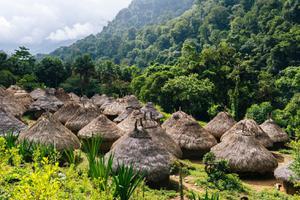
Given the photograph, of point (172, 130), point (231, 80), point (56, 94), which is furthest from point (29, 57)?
point (172, 130)

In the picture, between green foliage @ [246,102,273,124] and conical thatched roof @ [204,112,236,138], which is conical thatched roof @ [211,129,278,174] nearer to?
conical thatched roof @ [204,112,236,138]

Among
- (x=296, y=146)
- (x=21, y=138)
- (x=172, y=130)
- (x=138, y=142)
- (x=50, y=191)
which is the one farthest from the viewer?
(x=172, y=130)

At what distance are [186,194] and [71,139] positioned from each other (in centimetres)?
523

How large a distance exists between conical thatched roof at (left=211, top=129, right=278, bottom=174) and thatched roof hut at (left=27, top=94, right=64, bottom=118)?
14069mm

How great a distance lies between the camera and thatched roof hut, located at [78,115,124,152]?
15438 millimetres

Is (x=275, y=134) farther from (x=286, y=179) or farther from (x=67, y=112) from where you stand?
(x=67, y=112)

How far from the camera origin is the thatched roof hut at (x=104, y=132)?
50.6ft

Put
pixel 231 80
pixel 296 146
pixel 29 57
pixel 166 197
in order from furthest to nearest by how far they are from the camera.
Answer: pixel 29 57, pixel 231 80, pixel 166 197, pixel 296 146

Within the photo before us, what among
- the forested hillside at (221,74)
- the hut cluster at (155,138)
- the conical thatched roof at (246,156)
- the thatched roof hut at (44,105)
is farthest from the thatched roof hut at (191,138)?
the thatched roof hut at (44,105)

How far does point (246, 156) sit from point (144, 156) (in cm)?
463

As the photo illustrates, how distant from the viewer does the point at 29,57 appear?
44406mm

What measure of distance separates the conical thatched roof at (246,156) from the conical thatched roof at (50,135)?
5.75 metres

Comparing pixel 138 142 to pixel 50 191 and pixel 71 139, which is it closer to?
pixel 71 139

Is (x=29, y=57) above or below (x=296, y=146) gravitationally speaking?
above
